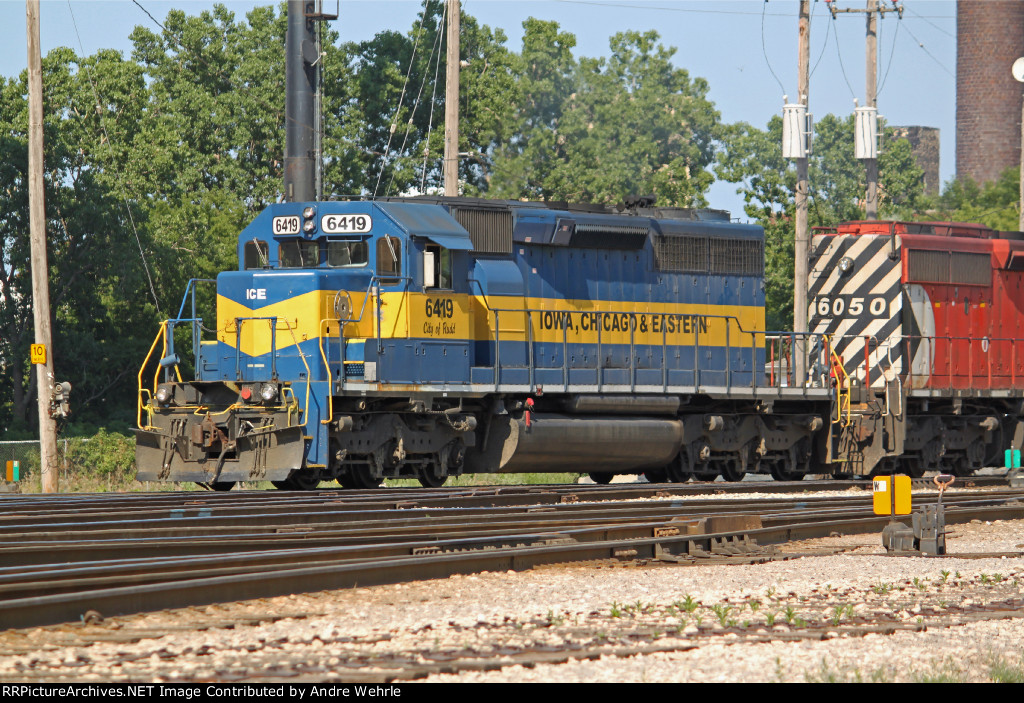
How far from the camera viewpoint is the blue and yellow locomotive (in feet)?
49.3

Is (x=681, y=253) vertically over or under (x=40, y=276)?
over

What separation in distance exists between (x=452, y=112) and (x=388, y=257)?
22.4 feet

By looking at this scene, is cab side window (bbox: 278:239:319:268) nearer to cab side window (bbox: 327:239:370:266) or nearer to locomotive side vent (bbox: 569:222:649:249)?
cab side window (bbox: 327:239:370:266)

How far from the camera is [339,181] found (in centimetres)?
3700

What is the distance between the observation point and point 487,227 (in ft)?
54.7

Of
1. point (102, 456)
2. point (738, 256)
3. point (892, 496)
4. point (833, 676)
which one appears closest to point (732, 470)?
point (738, 256)

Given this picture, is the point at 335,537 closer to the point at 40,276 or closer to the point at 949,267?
the point at 40,276

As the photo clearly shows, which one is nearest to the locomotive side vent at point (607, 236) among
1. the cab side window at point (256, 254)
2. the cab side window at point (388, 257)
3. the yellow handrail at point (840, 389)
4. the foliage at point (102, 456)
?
the cab side window at point (388, 257)

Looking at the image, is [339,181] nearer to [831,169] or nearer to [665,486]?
[665,486]

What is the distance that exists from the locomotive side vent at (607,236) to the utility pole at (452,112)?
4042 millimetres

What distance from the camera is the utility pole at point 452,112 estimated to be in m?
21.4

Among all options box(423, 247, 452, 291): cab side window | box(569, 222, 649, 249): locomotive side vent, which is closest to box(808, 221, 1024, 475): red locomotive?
box(569, 222, 649, 249): locomotive side vent

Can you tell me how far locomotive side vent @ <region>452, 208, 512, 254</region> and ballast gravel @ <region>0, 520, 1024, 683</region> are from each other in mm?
7897

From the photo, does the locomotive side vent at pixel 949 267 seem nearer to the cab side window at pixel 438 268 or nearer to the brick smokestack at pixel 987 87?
the cab side window at pixel 438 268
